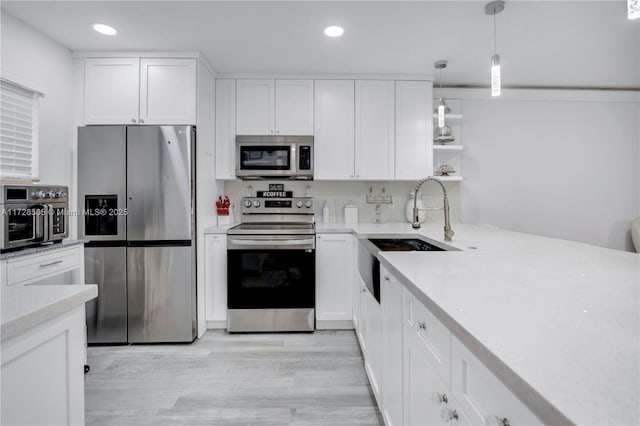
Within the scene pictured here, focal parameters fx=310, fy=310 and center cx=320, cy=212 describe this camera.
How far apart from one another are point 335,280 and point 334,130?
1488 mm

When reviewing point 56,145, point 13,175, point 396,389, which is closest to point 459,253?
point 396,389

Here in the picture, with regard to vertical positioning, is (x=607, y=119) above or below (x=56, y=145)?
above

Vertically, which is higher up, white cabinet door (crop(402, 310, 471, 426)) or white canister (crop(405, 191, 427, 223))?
white canister (crop(405, 191, 427, 223))

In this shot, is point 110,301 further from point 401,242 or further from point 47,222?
point 401,242

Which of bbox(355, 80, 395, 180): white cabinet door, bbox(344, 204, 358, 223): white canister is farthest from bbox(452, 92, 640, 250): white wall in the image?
bbox(344, 204, 358, 223): white canister

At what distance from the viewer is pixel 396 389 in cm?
132

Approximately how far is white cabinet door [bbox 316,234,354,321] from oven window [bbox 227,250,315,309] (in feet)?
0.37

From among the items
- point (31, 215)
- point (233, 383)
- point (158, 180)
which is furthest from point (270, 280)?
point (31, 215)

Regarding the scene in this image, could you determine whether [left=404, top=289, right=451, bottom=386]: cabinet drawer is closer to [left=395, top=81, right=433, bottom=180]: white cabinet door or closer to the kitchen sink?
the kitchen sink

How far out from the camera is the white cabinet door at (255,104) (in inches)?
122

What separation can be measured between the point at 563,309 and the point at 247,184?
3.01 metres

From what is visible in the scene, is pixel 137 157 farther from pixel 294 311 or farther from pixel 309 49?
pixel 294 311

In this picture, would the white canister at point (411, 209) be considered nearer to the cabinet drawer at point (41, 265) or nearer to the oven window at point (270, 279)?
the oven window at point (270, 279)

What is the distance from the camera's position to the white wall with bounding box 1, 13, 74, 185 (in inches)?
84.4
